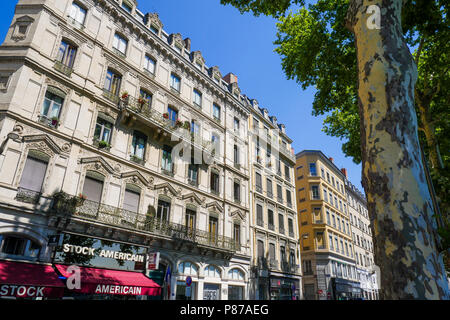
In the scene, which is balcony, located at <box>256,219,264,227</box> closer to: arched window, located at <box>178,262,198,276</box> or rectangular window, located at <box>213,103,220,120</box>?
arched window, located at <box>178,262,198,276</box>

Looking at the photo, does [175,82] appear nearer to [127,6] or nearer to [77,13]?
[127,6]

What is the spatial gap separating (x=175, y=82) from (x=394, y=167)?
778 inches

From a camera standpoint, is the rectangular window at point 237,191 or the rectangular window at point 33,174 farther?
the rectangular window at point 237,191

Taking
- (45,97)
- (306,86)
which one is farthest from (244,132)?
(45,97)

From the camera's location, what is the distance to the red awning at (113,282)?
1113 centimetres

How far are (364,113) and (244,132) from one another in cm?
2352

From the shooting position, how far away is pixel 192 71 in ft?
72.9

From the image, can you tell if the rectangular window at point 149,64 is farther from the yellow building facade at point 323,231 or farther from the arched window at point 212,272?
the yellow building facade at point 323,231

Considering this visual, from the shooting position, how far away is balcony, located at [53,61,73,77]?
45.9 ft

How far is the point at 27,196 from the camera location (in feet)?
37.6

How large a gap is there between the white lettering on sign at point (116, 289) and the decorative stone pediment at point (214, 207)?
321 inches

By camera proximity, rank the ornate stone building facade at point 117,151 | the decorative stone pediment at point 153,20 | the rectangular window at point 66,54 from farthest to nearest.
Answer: the decorative stone pediment at point 153,20
the rectangular window at point 66,54
the ornate stone building facade at point 117,151

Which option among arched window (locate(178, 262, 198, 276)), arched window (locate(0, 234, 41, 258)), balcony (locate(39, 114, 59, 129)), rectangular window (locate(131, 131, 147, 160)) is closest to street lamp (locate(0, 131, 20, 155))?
balcony (locate(39, 114, 59, 129))

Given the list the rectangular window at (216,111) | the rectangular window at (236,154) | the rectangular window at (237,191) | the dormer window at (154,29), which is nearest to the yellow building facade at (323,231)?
the rectangular window at (237,191)
